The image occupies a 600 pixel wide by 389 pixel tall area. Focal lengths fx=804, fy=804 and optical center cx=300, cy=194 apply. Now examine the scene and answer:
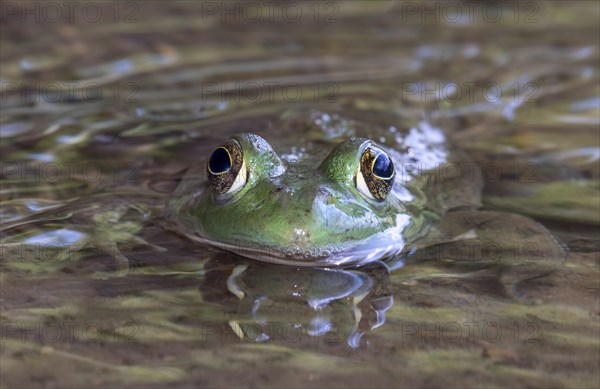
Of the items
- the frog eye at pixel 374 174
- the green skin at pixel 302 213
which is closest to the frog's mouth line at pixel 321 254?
the green skin at pixel 302 213

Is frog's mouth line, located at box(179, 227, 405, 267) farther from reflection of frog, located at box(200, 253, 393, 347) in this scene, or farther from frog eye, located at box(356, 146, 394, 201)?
frog eye, located at box(356, 146, 394, 201)

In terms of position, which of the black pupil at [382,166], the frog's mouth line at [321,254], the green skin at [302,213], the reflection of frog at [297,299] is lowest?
the reflection of frog at [297,299]

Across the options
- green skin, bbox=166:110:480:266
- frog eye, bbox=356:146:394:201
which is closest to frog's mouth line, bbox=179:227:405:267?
green skin, bbox=166:110:480:266

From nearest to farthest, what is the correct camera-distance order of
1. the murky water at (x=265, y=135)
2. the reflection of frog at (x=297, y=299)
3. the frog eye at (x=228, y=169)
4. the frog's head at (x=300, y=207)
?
the murky water at (x=265, y=135), the reflection of frog at (x=297, y=299), the frog's head at (x=300, y=207), the frog eye at (x=228, y=169)

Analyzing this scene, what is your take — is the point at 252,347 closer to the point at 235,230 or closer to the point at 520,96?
the point at 235,230

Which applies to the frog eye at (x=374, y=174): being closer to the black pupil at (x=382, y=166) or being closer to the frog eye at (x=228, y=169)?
the black pupil at (x=382, y=166)

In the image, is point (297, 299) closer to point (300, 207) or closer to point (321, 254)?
point (321, 254)

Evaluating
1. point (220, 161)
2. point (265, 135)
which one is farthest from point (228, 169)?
point (265, 135)

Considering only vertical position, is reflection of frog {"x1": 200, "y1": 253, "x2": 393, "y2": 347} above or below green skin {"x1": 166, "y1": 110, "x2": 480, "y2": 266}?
below

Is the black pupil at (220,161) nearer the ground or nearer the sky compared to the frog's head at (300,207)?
nearer the sky
